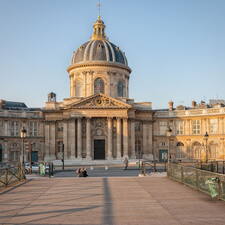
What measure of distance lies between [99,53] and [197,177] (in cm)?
5652

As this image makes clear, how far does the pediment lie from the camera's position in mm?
63375

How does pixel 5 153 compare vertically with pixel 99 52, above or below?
below

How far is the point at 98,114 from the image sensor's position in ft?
209

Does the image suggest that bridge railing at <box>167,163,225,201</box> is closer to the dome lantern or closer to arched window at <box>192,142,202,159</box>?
arched window at <box>192,142,202,159</box>

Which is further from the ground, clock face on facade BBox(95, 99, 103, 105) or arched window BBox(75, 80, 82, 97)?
arched window BBox(75, 80, 82, 97)

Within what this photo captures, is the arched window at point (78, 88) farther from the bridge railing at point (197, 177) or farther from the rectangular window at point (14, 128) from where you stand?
the bridge railing at point (197, 177)

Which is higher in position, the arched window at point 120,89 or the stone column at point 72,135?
the arched window at point 120,89

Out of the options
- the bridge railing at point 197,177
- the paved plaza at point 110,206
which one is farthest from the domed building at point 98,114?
the paved plaza at point 110,206

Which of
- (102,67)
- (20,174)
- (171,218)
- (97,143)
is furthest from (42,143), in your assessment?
(171,218)

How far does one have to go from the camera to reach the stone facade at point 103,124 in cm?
6375

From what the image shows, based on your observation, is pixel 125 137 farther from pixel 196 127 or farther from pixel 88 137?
pixel 196 127

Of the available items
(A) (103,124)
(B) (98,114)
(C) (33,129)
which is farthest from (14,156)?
(B) (98,114)

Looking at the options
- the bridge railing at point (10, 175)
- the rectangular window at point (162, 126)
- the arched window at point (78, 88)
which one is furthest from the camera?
the arched window at point (78, 88)

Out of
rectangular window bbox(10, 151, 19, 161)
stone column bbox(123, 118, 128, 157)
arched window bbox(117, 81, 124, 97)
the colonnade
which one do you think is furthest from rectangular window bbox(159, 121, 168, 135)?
rectangular window bbox(10, 151, 19, 161)
